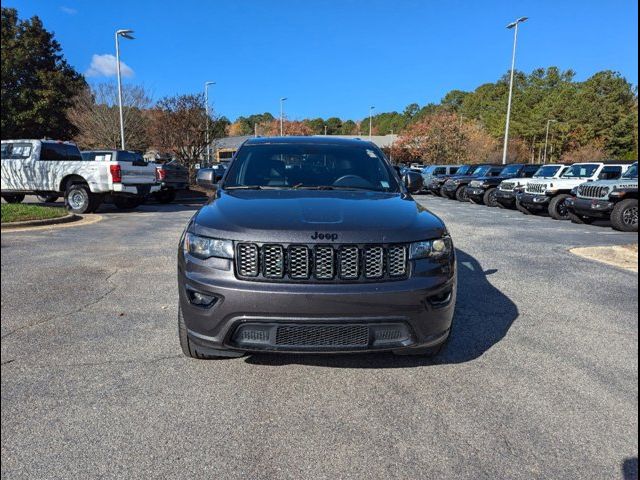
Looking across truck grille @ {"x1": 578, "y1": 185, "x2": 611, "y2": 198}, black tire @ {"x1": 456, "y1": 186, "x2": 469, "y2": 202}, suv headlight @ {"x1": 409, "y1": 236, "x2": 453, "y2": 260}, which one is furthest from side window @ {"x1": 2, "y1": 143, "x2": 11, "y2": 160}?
black tire @ {"x1": 456, "y1": 186, "x2": 469, "y2": 202}

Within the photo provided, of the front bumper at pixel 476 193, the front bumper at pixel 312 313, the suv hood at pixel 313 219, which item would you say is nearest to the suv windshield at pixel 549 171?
the front bumper at pixel 476 193

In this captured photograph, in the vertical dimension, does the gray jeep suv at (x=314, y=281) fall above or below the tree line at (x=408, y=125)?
below

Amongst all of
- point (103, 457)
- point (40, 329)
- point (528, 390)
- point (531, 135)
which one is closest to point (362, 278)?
point (528, 390)

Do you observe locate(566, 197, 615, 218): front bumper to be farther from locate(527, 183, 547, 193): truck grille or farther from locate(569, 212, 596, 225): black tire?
locate(527, 183, 547, 193): truck grille

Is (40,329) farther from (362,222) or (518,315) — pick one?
(518,315)

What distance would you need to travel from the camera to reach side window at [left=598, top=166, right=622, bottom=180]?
12906mm

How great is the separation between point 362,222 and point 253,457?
1384 millimetres

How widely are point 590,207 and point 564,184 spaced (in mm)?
2414

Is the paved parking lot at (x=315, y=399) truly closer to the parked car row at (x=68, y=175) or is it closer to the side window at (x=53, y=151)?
the parked car row at (x=68, y=175)

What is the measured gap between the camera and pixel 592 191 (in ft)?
38.6

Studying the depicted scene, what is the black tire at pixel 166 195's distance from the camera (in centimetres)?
1655

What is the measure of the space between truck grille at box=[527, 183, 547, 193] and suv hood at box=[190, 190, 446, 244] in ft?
41.2

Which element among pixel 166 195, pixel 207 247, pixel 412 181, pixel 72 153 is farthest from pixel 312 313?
pixel 166 195

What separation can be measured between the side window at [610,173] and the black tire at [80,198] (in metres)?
14.3
